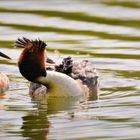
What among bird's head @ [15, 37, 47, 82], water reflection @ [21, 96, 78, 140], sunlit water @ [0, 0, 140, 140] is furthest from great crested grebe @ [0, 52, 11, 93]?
bird's head @ [15, 37, 47, 82]

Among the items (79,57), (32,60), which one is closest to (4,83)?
(32,60)

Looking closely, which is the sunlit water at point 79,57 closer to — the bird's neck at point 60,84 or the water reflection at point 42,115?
the water reflection at point 42,115

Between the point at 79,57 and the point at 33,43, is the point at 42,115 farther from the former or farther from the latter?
the point at 79,57

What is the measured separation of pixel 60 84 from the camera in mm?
13672

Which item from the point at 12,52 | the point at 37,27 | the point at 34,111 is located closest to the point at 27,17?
the point at 37,27

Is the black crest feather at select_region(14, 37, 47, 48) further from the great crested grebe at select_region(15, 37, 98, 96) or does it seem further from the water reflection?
the water reflection

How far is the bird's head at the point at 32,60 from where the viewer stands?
44.2 ft

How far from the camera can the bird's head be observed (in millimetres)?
13469

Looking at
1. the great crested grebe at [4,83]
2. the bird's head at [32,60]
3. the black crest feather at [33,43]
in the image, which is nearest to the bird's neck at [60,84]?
A: the bird's head at [32,60]

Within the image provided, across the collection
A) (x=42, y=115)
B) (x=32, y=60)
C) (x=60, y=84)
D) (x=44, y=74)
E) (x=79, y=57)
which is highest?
(x=79, y=57)

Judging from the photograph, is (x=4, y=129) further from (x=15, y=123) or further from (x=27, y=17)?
(x=27, y=17)

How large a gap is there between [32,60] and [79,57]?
343 centimetres

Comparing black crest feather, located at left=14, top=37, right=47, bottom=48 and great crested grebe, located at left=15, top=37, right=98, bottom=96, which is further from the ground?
black crest feather, located at left=14, top=37, right=47, bottom=48

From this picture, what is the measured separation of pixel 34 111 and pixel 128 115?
1451 mm
